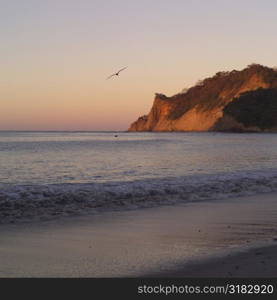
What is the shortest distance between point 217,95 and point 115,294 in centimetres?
17115

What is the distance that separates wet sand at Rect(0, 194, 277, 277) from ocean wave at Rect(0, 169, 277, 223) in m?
0.95

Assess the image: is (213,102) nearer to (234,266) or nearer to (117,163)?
(117,163)

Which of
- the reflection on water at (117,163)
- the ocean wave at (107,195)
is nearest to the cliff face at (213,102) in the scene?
the reflection on water at (117,163)

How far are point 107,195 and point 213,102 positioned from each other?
154821 mm

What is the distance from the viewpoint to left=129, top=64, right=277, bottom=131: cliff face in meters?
150

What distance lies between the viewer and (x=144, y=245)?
6.98m

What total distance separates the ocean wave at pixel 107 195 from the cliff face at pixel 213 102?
13140 centimetres

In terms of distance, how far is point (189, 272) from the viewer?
18.2ft

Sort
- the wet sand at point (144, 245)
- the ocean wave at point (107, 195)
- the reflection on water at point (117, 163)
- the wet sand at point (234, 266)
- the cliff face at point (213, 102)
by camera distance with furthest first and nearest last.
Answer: the cliff face at point (213, 102) → the reflection on water at point (117, 163) → the ocean wave at point (107, 195) → the wet sand at point (144, 245) → the wet sand at point (234, 266)

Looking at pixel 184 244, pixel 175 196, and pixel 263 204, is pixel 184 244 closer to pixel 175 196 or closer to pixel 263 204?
pixel 263 204

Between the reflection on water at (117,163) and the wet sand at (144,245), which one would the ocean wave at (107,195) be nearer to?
the wet sand at (144,245)

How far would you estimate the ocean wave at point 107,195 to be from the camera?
1031 cm

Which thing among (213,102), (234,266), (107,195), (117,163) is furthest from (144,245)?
(213,102)

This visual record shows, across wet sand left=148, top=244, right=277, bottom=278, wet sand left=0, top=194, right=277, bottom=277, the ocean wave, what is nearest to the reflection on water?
the ocean wave
